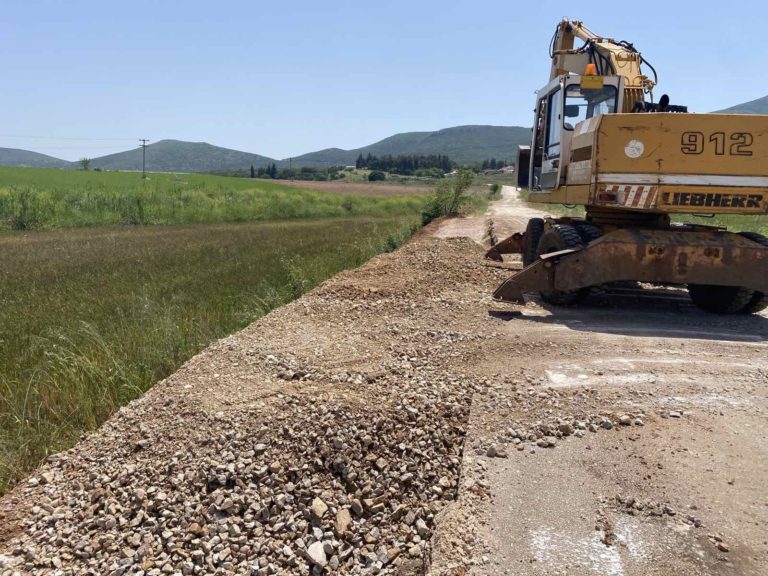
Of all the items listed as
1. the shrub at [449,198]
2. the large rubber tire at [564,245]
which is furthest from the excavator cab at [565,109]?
the shrub at [449,198]

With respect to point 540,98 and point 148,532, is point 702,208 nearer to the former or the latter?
point 540,98

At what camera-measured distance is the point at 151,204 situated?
3447cm

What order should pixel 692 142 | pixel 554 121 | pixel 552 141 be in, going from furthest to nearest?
pixel 552 141 → pixel 554 121 → pixel 692 142

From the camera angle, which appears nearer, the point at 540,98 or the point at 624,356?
the point at 624,356

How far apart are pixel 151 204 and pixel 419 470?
114ft

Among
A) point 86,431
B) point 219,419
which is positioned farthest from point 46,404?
point 219,419

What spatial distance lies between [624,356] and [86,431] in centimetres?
438

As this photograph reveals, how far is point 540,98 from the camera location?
8.56 m

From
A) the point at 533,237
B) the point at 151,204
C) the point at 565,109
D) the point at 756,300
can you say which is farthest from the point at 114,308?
the point at 151,204

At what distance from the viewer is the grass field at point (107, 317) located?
4.59m

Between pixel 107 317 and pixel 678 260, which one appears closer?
pixel 678 260

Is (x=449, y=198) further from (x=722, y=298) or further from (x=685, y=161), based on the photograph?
Answer: (x=685, y=161)

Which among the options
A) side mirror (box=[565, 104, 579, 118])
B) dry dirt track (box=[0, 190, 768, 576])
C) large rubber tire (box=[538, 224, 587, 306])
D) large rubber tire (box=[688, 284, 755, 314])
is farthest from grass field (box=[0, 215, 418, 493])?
large rubber tire (box=[688, 284, 755, 314])

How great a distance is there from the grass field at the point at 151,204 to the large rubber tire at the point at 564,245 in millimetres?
28304
